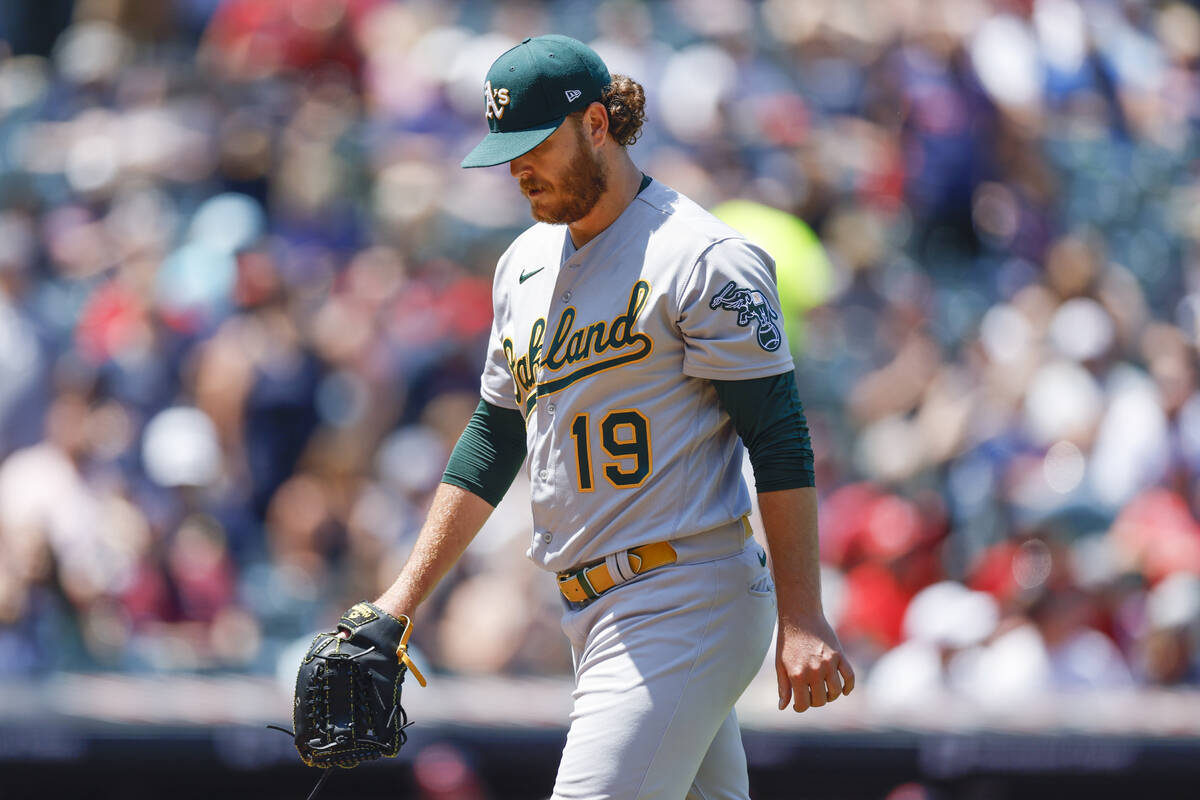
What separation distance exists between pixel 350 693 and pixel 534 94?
111 cm

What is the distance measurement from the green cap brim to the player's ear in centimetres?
6

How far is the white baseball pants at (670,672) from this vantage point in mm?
2762

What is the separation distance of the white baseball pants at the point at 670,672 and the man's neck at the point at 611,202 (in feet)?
1.97

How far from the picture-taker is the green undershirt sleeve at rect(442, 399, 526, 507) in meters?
3.18

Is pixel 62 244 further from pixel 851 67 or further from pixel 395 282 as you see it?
pixel 851 67

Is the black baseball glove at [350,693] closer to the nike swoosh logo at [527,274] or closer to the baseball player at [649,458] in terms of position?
the baseball player at [649,458]

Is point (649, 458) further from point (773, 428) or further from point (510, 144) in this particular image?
point (510, 144)

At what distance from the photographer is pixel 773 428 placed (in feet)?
9.30

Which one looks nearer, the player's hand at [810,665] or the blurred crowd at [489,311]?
the player's hand at [810,665]

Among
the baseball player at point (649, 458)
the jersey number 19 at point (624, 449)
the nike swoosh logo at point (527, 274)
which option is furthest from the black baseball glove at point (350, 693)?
the nike swoosh logo at point (527, 274)

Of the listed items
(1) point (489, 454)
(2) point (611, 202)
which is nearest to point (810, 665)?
(1) point (489, 454)

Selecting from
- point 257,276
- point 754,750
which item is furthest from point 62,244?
point 754,750

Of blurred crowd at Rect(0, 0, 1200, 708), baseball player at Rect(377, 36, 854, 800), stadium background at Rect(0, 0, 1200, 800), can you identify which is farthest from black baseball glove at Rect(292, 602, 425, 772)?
blurred crowd at Rect(0, 0, 1200, 708)

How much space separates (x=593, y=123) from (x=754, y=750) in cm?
329
